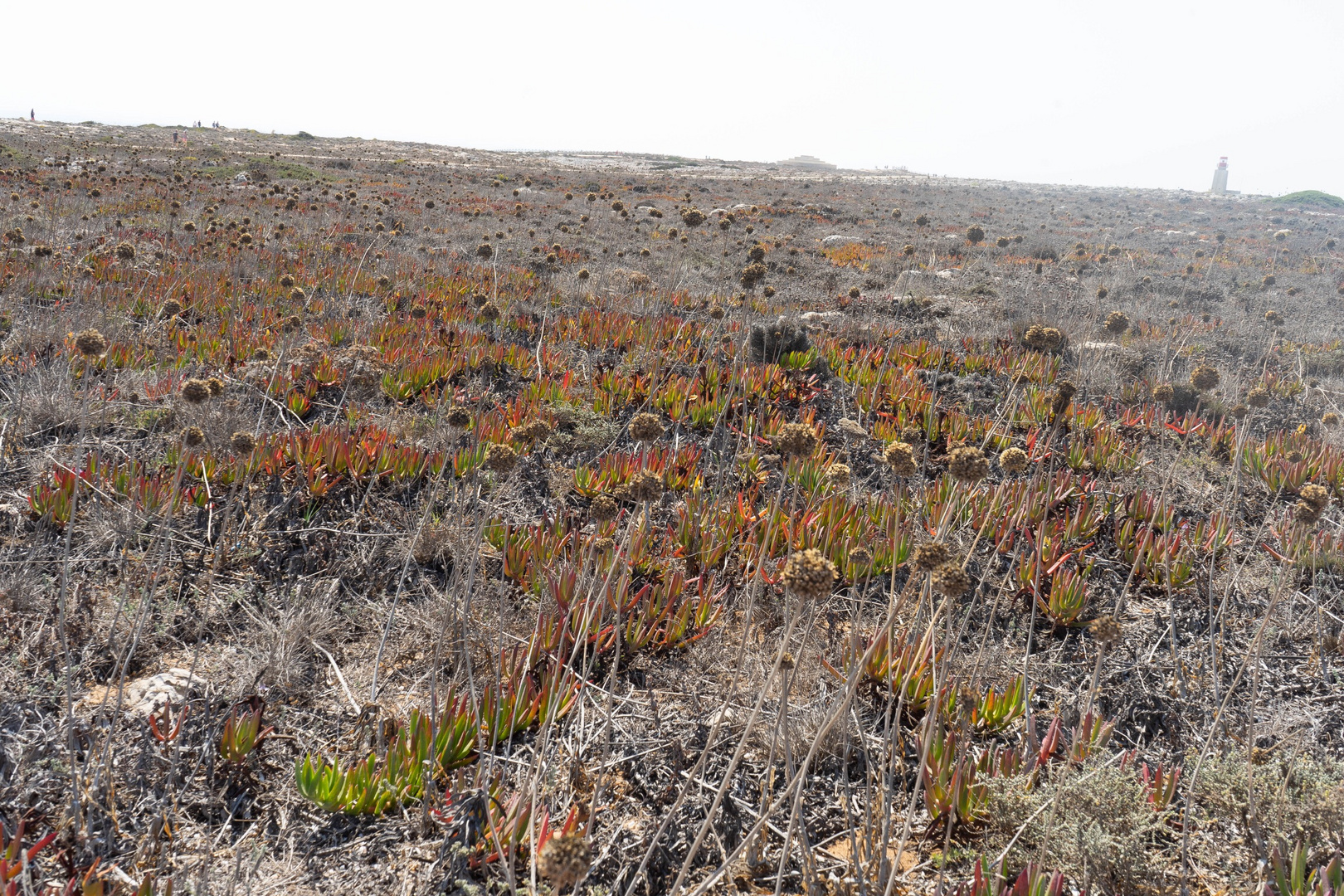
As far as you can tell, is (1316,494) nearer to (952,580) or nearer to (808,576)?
(952,580)

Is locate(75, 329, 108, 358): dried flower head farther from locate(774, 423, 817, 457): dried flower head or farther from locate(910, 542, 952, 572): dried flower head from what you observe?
locate(910, 542, 952, 572): dried flower head

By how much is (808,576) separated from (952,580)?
42 centimetres

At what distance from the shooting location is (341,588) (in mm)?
3615

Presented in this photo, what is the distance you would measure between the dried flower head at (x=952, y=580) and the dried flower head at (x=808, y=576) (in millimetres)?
328

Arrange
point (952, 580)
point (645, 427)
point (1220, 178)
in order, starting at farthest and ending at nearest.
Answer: point (1220, 178)
point (645, 427)
point (952, 580)

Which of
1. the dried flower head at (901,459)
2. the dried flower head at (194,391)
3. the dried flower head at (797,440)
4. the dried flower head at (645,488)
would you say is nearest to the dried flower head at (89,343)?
the dried flower head at (194,391)

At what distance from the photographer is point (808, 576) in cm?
164

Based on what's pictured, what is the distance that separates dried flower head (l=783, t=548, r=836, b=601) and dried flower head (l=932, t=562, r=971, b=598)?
328 millimetres

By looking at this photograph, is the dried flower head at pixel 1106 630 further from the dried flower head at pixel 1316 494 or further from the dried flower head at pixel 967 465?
the dried flower head at pixel 1316 494

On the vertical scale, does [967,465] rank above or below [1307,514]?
above

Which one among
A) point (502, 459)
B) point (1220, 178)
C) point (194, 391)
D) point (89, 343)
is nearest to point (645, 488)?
point (502, 459)

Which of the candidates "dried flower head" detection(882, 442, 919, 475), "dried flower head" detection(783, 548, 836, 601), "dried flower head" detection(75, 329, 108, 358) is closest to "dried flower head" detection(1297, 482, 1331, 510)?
"dried flower head" detection(882, 442, 919, 475)

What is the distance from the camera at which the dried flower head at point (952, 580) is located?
1.74 metres

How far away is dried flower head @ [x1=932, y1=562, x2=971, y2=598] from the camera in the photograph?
1.74 metres
